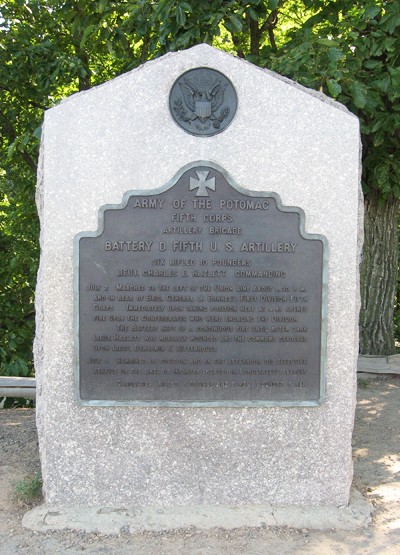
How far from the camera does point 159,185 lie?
335cm

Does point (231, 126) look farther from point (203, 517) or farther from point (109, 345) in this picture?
point (203, 517)

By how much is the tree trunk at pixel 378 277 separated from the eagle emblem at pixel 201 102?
12.4ft

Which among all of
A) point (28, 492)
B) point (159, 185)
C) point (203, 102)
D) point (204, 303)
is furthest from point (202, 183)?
point (28, 492)

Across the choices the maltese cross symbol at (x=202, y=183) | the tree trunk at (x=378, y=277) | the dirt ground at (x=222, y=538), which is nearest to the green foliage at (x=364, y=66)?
the tree trunk at (x=378, y=277)

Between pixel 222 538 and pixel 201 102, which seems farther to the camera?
pixel 201 102

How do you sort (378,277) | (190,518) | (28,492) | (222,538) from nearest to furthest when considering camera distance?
(222,538)
(190,518)
(28,492)
(378,277)

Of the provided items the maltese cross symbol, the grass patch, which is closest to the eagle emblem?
the maltese cross symbol

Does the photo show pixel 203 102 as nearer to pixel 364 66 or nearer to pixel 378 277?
pixel 364 66

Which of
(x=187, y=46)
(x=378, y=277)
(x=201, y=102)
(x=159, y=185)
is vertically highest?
(x=187, y=46)

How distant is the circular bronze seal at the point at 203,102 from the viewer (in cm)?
334

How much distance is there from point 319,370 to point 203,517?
1080mm

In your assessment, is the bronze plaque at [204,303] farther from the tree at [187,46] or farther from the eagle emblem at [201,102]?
the tree at [187,46]

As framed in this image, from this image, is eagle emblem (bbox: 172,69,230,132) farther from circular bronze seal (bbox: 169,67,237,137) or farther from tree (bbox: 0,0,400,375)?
tree (bbox: 0,0,400,375)

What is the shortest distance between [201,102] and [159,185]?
21.0 inches
